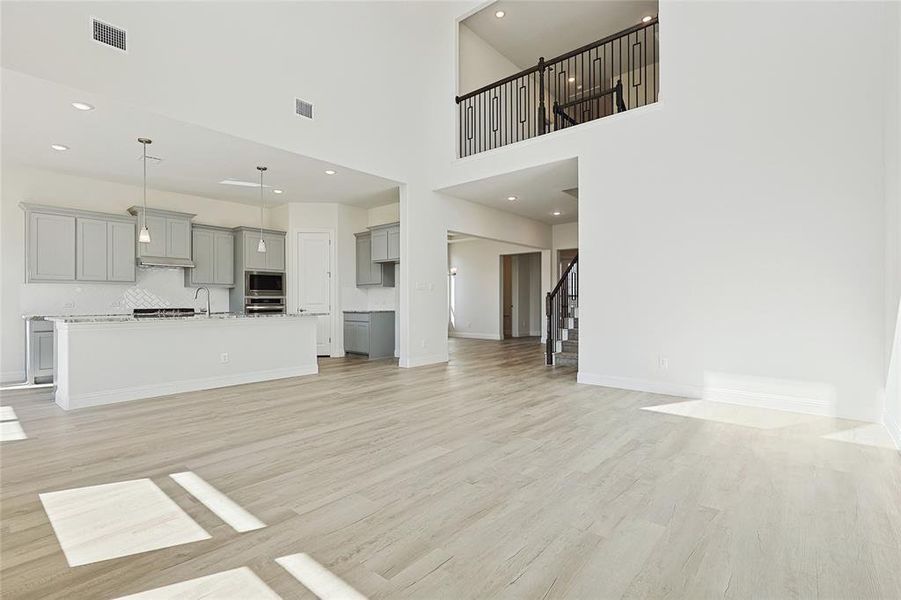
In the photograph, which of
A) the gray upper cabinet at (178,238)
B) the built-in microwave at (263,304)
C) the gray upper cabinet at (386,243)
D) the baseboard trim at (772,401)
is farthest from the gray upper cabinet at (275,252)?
the baseboard trim at (772,401)

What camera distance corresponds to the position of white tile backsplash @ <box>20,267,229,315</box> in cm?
582

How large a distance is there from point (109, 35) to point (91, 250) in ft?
11.0

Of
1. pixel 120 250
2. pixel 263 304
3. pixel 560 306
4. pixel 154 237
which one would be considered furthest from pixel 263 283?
pixel 560 306

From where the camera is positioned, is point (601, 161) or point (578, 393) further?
point (601, 161)

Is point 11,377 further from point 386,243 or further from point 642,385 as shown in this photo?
point 642,385

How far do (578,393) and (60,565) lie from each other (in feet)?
13.7

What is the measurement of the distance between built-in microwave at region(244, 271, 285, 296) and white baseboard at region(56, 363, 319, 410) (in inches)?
89.1

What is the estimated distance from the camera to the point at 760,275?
4.09 metres

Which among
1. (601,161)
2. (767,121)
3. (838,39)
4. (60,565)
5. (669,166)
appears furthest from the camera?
(601,161)

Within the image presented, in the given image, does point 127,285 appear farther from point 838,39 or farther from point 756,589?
point 838,39

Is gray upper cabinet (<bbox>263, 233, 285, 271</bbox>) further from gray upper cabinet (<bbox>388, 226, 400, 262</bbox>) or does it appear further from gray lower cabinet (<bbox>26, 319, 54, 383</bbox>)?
gray lower cabinet (<bbox>26, 319, 54, 383</bbox>)

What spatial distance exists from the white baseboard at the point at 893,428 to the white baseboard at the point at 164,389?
19.3 ft

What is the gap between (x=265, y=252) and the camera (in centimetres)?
747

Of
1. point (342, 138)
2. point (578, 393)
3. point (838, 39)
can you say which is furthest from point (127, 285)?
point (838, 39)
